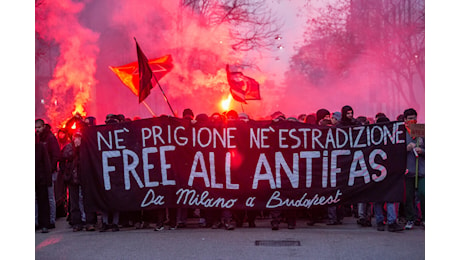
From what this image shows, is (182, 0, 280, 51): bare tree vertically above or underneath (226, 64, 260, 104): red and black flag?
above

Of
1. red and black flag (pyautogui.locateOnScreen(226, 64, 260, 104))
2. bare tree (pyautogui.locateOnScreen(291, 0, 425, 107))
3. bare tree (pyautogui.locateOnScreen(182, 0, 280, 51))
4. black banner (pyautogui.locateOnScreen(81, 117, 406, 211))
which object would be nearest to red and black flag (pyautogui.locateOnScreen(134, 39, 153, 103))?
black banner (pyautogui.locateOnScreen(81, 117, 406, 211))

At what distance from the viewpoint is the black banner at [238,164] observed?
810cm

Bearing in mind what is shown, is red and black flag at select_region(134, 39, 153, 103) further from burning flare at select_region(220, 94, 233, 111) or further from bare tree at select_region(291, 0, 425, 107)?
bare tree at select_region(291, 0, 425, 107)

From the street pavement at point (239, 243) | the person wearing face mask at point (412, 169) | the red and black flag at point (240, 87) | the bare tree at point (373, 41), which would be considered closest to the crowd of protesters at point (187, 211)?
the person wearing face mask at point (412, 169)

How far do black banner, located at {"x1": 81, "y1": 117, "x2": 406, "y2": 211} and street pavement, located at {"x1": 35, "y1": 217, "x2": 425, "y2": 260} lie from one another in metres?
0.45

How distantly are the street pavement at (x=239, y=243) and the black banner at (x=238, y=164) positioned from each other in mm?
445

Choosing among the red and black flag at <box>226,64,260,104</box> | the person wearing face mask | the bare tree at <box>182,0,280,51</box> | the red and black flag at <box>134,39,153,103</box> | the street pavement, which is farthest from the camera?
the bare tree at <box>182,0,280,51</box>

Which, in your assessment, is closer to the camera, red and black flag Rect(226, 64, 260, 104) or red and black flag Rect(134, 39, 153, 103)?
red and black flag Rect(134, 39, 153, 103)

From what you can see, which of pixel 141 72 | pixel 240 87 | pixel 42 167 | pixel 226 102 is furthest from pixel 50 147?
pixel 226 102

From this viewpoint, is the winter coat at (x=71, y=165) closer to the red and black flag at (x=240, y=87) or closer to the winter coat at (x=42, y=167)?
the winter coat at (x=42, y=167)

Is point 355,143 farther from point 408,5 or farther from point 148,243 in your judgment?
point 408,5

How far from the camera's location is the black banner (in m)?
8.10

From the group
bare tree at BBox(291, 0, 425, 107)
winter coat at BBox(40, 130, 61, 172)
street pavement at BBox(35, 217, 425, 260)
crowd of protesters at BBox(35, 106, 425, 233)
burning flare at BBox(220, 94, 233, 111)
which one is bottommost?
street pavement at BBox(35, 217, 425, 260)

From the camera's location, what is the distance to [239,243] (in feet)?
23.0
